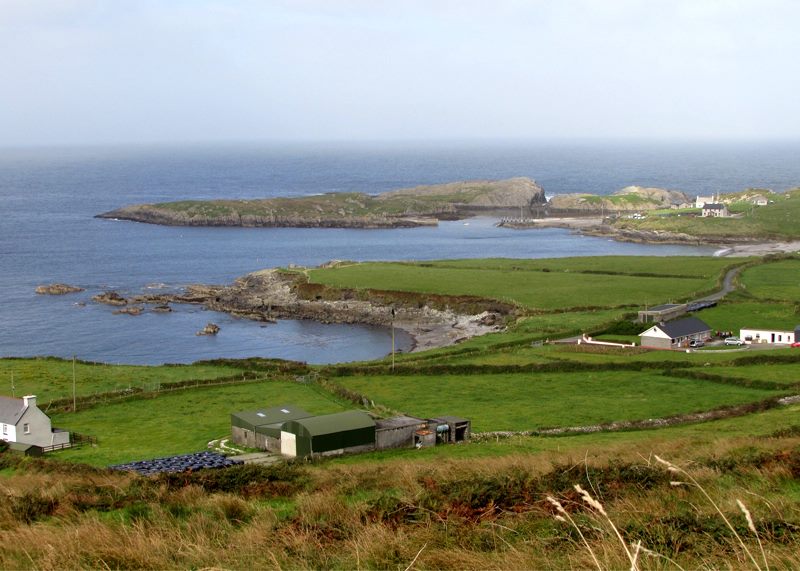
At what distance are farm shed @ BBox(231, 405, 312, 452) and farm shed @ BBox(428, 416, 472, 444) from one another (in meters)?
4.48

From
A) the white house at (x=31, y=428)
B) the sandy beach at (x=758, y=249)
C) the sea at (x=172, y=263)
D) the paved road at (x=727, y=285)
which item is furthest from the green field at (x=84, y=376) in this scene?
the sandy beach at (x=758, y=249)

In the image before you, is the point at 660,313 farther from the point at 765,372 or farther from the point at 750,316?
the point at 765,372

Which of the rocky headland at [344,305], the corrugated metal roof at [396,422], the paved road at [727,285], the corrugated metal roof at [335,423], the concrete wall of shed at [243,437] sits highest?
the corrugated metal roof at [335,423]

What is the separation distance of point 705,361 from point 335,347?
83.1 ft

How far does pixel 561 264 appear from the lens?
8588 centimetres

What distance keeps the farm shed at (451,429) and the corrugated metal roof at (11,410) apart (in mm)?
14037

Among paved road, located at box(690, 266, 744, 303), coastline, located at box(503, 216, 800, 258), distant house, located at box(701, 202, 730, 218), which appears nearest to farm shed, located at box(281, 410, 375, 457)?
paved road, located at box(690, 266, 744, 303)

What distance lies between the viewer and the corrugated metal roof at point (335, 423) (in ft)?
88.6

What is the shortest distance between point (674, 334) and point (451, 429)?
915 inches

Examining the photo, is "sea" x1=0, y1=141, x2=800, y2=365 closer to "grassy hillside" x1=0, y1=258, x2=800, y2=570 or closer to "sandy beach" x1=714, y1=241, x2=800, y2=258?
"sandy beach" x1=714, y1=241, x2=800, y2=258

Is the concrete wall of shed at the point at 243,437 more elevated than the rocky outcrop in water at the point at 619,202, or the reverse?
the rocky outcrop in water at the point at 619,202

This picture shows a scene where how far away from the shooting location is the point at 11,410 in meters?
Answer: 30.9

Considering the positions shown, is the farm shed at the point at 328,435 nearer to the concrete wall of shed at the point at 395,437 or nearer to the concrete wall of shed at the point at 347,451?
the concrete wall of shed at the point at 347,451

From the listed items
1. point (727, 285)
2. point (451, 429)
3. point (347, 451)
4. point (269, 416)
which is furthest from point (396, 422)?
point (727, 285)
